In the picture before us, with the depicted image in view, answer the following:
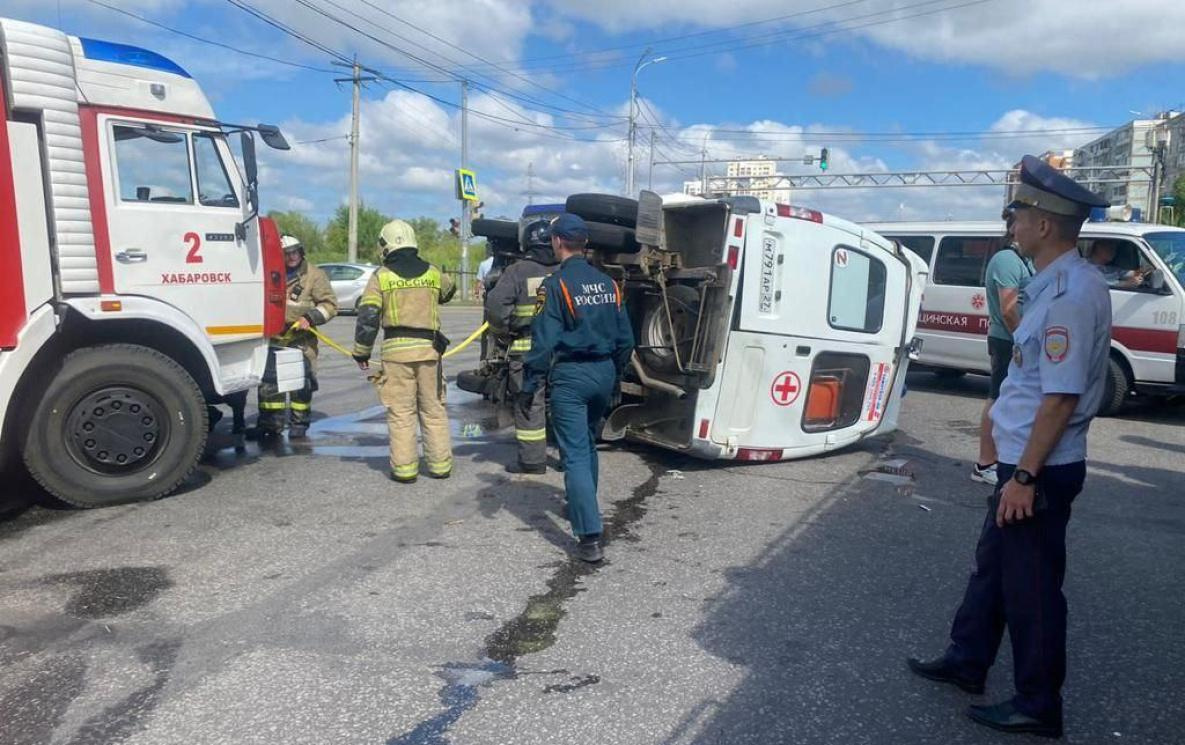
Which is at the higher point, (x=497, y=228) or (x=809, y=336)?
(x=497, y=228)

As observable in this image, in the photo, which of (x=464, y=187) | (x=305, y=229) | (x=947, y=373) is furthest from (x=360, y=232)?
(x=947, y=373)

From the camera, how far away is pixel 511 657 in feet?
12.1

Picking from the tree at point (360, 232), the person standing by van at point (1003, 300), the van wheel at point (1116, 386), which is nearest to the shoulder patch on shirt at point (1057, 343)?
the person standing by van at point (1003, 300)

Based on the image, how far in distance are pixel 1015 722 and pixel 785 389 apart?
388 cm

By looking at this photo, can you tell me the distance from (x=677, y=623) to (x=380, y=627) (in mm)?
1278

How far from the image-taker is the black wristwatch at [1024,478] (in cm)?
298

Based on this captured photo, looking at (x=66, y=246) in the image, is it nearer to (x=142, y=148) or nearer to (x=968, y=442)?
(x=142, y=148)

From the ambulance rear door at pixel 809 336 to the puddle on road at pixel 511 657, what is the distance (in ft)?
7.78

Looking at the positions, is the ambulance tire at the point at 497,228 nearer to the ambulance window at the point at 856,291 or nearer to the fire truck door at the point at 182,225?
the fire truck door at the point at 182,225

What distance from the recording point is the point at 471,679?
3.49 meters

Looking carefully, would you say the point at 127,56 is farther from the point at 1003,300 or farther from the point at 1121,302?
the point at 1121,302

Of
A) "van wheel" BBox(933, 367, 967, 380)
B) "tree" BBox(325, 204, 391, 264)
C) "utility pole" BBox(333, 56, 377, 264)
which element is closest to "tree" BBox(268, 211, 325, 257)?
"tree" BBox(325, 204, 391, 264)

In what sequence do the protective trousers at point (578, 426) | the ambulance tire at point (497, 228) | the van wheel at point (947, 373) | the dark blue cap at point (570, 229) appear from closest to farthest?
the protective trousers at point (578, 426) < the dark blue cap at point (570, 229) < the ambulance tire at point (497, 228) < the van wheel at point (947, 373)

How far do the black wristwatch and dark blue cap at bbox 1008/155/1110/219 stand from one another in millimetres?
866
